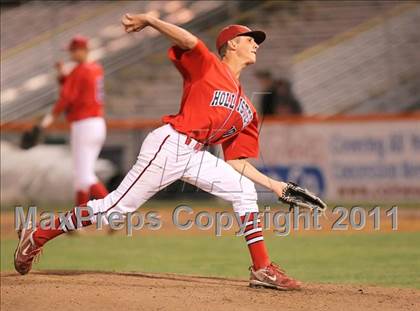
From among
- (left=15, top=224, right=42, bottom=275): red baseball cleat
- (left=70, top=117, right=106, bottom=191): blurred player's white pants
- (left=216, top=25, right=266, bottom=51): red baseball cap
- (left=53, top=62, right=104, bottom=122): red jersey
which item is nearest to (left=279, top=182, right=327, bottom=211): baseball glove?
(left=216, top=25, right=266, bottom=51): red baseball cap

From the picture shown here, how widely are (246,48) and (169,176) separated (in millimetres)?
1143

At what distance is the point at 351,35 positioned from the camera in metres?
17.0

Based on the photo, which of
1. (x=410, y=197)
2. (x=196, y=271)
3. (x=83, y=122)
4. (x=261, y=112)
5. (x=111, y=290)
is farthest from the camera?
(x=261, y=112)

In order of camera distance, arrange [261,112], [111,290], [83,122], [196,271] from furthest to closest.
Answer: [261,112] < [83,122] < [196,271] < [111,290]

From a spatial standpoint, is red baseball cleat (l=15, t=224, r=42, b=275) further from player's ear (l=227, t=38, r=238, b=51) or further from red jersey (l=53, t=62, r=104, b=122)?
red jersey (l=53, t=62, r=104, b=122)

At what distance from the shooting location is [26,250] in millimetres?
6992

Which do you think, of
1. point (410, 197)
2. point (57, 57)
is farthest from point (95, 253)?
point (57, 57)

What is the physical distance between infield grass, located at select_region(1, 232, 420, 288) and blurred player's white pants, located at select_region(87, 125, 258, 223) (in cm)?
152

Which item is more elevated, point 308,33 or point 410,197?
point 308,33

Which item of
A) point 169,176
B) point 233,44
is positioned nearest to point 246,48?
point 233,44

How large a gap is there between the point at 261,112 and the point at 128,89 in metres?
3.09

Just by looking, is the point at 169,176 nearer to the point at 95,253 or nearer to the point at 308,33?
the point at 95,253

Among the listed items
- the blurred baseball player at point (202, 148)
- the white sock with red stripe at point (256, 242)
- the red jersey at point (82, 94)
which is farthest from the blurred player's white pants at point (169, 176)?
the red jersey at point (82, 94)

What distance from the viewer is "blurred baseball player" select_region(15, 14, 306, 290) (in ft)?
21.7
